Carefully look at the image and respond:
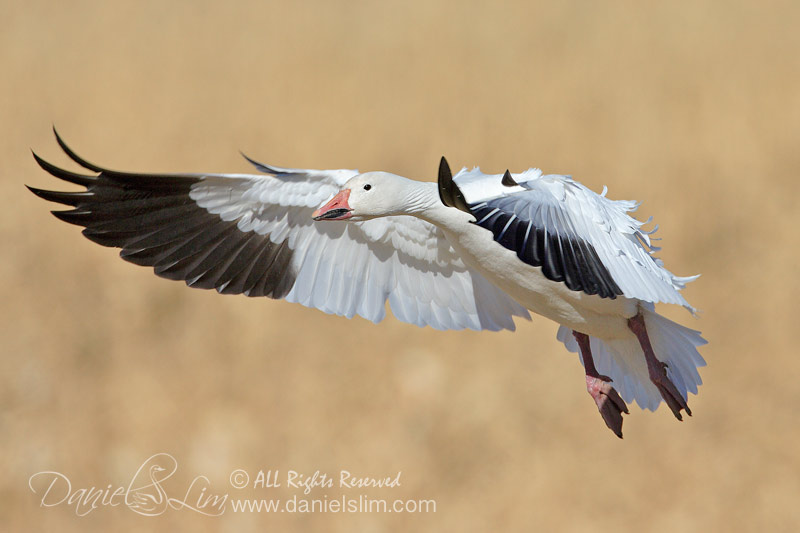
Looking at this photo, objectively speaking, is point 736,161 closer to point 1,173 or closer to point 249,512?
point 249,512

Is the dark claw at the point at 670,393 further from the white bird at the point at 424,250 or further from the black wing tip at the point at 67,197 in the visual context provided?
the black wing tip at the point at 67,197

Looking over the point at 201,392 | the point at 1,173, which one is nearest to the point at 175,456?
the point at 201,392

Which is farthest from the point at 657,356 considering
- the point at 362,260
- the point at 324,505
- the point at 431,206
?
the point at 324,505

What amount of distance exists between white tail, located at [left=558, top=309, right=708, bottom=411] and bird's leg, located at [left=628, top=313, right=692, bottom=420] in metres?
0.07

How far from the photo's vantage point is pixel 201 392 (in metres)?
9.95

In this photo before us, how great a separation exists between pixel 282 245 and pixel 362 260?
1.14 ft

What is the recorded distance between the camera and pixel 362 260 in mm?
4719

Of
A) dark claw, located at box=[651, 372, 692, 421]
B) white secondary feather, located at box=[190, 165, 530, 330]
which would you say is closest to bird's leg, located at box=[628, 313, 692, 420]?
dark claw, located at box=[651, 372, 692, 421]

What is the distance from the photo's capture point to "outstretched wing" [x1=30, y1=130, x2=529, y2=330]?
4391mm

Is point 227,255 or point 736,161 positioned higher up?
point 736,161

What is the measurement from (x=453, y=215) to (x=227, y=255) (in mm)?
1136
